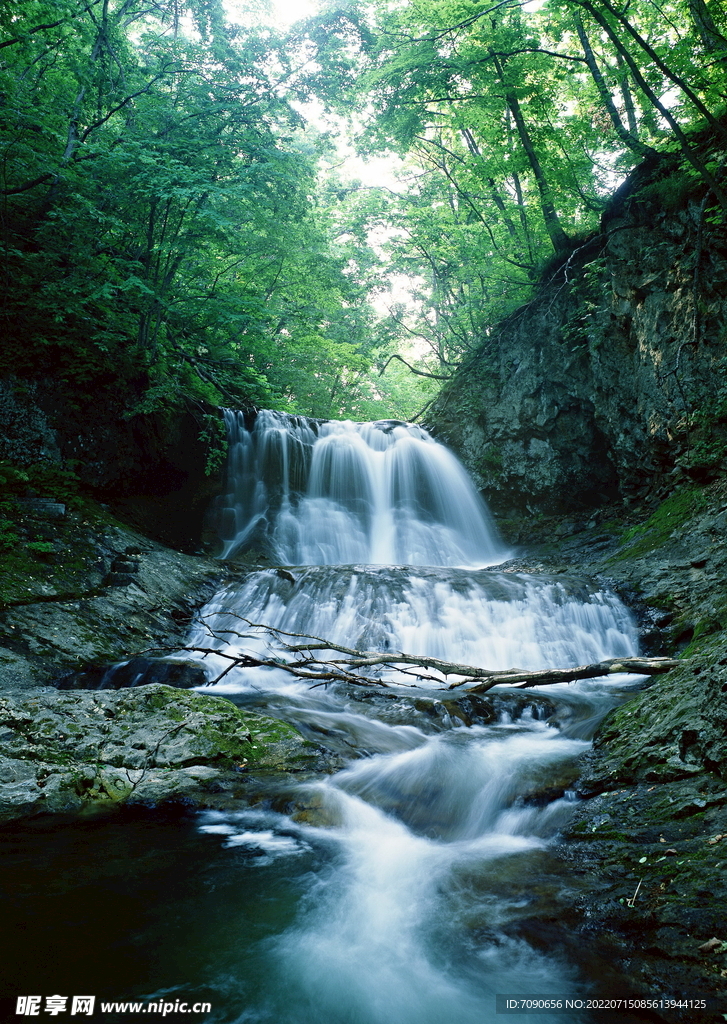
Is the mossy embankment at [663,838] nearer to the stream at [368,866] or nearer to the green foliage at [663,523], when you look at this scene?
the stream at [368,866]

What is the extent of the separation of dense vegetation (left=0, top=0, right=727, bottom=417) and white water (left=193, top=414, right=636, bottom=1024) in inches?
180

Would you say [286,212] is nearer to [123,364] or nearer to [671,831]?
[123,364]

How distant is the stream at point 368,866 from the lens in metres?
2.11

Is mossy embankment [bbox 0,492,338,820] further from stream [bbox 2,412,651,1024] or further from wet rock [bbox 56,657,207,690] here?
stream [bbox 2,412,651,1024]

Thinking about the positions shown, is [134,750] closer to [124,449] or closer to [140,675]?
[140,675]

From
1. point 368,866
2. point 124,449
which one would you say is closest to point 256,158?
point 124,449

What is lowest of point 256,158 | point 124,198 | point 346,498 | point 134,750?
point 134,750

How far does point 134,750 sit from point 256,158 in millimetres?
9789

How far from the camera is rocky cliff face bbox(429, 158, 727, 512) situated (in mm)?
8266

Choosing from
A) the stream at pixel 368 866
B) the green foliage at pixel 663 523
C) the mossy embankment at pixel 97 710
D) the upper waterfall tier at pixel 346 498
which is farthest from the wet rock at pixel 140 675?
the green foliage at pixel 663 523

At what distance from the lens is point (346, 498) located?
43.6 feet

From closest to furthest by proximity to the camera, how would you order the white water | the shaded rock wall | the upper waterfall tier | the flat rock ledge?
the white water
the flat rock ledge
the shaded rock wall
the upper waterfall tier

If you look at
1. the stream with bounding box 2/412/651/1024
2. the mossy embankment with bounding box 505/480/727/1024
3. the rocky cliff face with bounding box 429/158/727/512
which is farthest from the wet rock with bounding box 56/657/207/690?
the rocky cliff face with bounding box 429/158/727/512

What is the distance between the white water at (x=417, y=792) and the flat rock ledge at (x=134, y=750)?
1.34 ft
